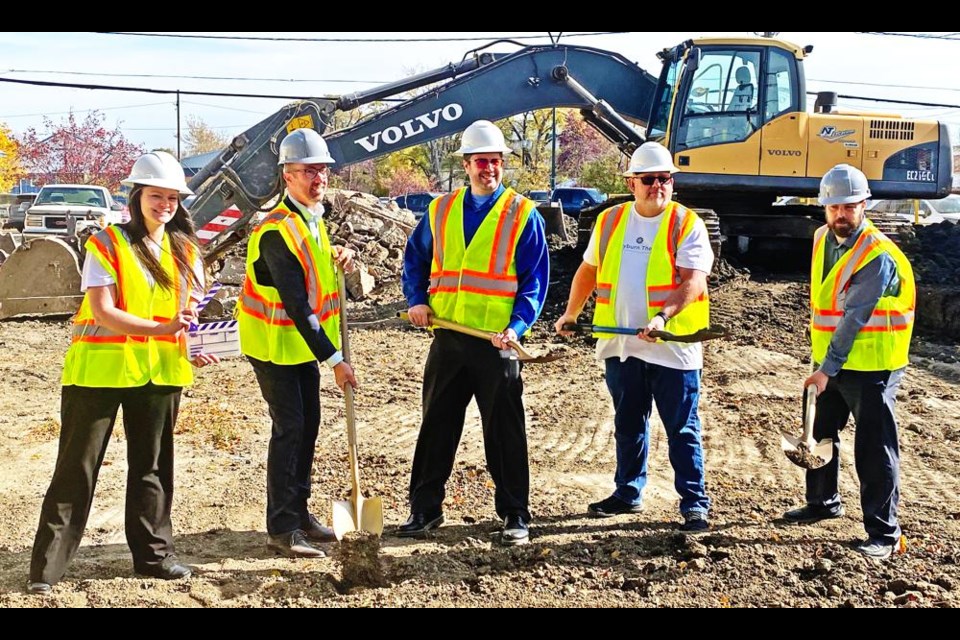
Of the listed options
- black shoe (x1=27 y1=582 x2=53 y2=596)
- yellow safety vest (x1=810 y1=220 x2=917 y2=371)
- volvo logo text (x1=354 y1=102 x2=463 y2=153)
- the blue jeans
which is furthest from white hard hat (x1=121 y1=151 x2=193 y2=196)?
volvo logo text (x1=354 y1=102 x2=463 y2=153)

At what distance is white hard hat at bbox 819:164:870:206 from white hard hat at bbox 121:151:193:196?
3.27 metres

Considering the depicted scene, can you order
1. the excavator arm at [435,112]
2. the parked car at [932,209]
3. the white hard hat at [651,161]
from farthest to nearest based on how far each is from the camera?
the parked car at [932,209]
the excavator arm at [435,112]
the white hard hat at [651,161]

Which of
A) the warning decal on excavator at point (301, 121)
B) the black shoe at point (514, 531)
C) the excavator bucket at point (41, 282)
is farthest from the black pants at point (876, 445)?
the excavator bucket at point (41, 282)

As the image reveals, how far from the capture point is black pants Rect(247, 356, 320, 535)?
16.9 feet

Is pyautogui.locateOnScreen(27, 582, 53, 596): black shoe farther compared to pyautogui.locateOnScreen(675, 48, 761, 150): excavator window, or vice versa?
pyautogui.locateOnScreen(675, 48, 761, 150): excavator window

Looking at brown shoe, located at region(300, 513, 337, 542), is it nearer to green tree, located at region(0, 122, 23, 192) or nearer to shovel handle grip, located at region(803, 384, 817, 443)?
shovel handle grip, located at region(803, 384, 817, 443)

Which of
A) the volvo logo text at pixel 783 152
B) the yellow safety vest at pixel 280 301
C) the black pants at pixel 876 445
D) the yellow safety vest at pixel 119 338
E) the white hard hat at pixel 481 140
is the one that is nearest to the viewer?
the yellow safety vest at pixel 119 338

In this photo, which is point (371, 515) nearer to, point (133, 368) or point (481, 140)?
point (133, 368)

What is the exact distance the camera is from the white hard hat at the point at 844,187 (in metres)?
5.28

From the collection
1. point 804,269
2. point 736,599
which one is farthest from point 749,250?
point 736,599

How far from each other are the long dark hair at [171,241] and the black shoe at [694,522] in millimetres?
2914

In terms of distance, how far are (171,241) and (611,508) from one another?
2.95 metres

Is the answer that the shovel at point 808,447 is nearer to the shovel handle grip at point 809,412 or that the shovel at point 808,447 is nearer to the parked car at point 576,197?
the shovel handle grip at point 809,412

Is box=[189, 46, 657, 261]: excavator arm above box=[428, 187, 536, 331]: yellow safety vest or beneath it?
above
